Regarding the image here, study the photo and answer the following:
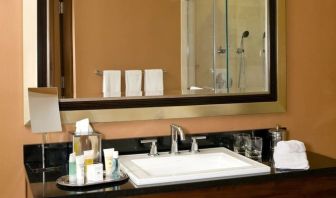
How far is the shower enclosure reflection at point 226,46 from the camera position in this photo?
185 cm

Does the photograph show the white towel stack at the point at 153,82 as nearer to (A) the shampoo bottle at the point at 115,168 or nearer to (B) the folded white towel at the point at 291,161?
(A) the shampoo bottle at the point at 115,168

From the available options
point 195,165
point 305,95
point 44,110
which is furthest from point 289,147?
point 44,110

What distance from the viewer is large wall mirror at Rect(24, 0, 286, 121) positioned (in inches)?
65.2

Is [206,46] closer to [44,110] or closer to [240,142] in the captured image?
[240,142]

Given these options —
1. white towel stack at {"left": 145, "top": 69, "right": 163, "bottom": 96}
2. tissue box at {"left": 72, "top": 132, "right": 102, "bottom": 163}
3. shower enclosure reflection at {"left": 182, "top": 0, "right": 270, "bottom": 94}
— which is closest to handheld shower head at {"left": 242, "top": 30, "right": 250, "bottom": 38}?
shower enclosure reflection at {"left": 182, "top": 0, "right": 270, "bottom": 94}

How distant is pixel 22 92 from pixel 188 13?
78 centimetres

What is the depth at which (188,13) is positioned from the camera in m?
1.84

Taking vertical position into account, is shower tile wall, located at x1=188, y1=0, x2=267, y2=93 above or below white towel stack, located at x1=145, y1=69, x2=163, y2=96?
above

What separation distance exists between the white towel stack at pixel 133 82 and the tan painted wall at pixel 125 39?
0.06ft

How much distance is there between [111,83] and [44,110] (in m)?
0.30

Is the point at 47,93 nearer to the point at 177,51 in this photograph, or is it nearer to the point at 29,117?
the point at 29,117

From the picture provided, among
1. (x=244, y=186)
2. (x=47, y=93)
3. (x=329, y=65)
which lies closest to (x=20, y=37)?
(x=47, y=93)

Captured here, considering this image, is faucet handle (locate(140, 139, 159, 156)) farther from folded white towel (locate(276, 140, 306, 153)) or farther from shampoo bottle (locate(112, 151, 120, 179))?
folded white towel (locate(276, 140, 306, 153))

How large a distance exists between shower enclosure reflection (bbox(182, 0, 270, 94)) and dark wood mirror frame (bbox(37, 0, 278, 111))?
1.1 inches
